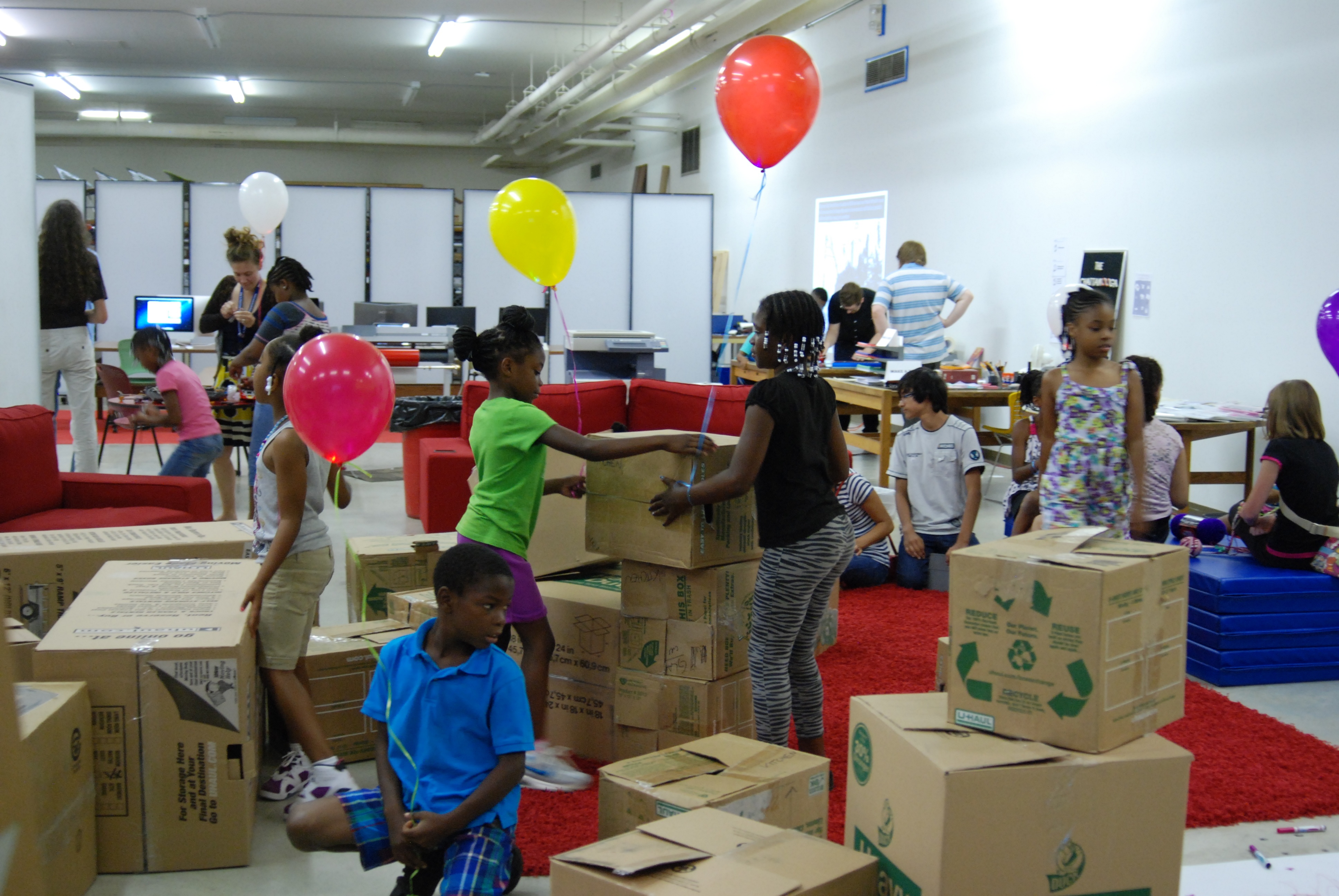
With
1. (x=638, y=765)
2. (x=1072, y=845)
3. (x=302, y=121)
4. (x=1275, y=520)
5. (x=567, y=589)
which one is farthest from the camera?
(x=302, y=121)

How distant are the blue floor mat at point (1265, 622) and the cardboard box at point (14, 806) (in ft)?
11.7

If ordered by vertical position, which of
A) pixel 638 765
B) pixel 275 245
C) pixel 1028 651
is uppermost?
pixel 275 245

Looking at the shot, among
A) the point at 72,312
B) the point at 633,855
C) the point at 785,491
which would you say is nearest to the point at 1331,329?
the point at 785,491

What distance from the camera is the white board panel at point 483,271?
10.7 m

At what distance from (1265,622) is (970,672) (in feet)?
7.60

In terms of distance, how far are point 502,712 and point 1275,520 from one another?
9.94 ft

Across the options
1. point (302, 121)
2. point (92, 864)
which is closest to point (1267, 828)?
point (92, 864)

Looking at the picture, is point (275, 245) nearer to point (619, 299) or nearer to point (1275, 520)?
point (619, 299)

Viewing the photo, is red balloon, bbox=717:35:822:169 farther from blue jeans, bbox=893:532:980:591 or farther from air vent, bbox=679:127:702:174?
air vent, bbox=679:127:702:174

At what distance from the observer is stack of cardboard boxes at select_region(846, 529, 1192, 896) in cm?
158

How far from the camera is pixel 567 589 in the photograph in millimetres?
2910

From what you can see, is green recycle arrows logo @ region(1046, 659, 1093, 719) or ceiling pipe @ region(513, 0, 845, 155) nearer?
green recycle arrows logo @ region(1046, 659, 1093, 719)

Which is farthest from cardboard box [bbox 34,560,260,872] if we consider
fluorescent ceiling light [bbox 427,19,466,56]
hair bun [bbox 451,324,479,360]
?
fluorescent ceiling light [bbox 427,19,466,56]

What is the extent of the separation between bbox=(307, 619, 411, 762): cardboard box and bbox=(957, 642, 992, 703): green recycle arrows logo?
1.53 metres
